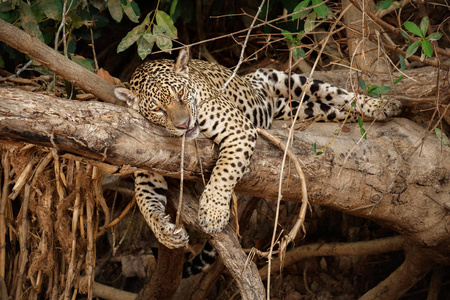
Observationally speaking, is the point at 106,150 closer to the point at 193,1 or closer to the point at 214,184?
the point at 214,184

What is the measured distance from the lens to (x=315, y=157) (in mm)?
3889

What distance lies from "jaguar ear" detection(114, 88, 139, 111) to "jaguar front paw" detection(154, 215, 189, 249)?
891 mm

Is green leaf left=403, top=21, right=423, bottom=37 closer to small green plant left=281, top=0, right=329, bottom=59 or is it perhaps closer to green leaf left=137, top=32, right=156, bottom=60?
small green plant left=281, top=0, right=329, bottom=59

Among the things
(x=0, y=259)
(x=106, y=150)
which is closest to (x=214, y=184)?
(x=106, y=150)

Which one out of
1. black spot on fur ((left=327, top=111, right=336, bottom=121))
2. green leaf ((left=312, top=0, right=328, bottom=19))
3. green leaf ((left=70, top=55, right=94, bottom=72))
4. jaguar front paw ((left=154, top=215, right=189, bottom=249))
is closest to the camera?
green leaf ((left=312, top=0, right=328, bottom=19))

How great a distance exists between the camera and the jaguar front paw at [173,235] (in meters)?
3.74

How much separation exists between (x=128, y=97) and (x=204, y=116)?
588 mm

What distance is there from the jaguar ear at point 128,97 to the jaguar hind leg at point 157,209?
53 centimetres

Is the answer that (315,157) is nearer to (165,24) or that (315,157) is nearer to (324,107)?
(324,107)

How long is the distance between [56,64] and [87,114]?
620 mm

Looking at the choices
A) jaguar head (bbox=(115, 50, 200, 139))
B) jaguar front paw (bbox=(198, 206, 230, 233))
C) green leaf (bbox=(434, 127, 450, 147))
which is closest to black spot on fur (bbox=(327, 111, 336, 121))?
green leaf (bbox=(434, 127, 450, 147))

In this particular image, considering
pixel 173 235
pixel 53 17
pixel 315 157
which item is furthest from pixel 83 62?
pixel 315 157

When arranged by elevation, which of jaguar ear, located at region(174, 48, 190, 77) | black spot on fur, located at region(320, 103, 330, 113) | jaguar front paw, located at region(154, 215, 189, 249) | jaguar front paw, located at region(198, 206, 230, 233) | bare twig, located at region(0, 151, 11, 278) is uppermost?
jaguar ear, located at region(174, 48, 190, 77)

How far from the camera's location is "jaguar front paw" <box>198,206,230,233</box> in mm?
3604
